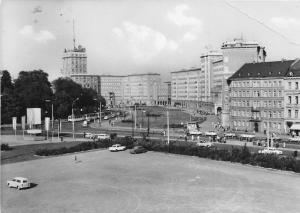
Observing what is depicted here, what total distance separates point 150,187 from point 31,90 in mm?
101796

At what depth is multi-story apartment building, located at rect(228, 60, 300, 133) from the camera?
92688 mm

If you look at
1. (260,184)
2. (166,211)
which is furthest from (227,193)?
(166,211)

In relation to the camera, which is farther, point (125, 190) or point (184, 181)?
point (184, 181)

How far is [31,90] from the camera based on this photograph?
14200cm

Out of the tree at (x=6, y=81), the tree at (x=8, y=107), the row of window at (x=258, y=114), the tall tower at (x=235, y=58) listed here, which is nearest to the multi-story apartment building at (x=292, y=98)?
the row of window at (x=258, y=114)

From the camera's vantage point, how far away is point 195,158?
→ 64750mm

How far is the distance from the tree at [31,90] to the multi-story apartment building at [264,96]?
61236 millimetres

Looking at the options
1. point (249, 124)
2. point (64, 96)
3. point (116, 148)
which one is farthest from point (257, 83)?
point (64, 96)

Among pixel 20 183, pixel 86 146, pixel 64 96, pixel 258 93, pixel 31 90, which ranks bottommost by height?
pixel 20 183

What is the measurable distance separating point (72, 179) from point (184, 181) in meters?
12.4

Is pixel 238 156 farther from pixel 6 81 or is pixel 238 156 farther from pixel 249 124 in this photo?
pixel 6 81

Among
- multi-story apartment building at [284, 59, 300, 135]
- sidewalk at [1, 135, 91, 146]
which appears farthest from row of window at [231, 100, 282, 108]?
sidewalk at [1, 135, 91, 146]

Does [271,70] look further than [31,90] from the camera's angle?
No

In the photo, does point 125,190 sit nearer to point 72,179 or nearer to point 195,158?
point 72,179
